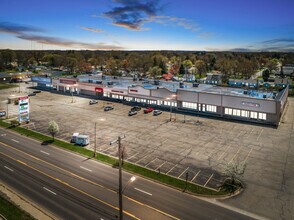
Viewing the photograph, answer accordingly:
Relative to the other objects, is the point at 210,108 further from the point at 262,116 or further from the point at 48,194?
the point at 48,194

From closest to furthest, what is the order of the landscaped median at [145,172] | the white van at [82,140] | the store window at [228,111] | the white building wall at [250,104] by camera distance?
the landscaped median at [145,172], the white van at [82,140], the white building wall at [250,104], the store window at [228,111]

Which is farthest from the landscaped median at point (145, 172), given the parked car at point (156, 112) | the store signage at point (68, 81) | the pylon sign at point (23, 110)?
the store signage at point (68, 81)

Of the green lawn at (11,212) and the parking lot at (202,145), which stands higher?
the parking lot at (202,145)

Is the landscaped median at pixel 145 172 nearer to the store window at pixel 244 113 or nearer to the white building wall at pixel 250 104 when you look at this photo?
the white building wall at pixel 250 104

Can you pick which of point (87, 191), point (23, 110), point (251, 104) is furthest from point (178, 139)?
point (23, 110)

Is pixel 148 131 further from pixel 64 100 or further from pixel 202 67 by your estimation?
pixel 202 67

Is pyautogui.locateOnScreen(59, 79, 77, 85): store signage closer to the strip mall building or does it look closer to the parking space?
the strip mall building

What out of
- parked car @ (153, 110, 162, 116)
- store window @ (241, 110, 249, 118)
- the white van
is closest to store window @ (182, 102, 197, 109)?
parked car @ (153, 110, 162, 116)
